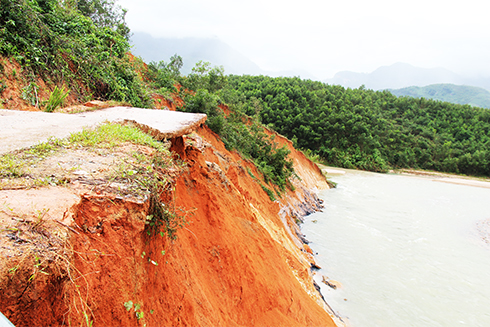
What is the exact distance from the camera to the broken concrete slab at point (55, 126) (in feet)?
11.5

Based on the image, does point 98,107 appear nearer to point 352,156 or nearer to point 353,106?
point 352,156

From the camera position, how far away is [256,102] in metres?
40.2

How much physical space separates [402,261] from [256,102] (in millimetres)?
32944

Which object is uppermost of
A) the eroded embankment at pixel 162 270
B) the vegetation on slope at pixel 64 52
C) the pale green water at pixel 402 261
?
the vegetation on slope at pixel 64 52

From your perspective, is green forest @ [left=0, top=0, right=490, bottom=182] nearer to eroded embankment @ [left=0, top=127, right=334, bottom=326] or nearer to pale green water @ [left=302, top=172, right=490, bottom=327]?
pale green water @ [left=302, top=172, right=490, bottom=327]

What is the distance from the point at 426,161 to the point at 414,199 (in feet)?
94.3

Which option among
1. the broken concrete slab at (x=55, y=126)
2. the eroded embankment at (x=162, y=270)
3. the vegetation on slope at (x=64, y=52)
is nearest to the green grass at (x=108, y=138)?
the broken concrete slab at (x=55, y=126)

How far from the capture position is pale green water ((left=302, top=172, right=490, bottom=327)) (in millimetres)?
7488

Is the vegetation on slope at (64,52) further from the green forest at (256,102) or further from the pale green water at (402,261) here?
the pale green water at (402,261)

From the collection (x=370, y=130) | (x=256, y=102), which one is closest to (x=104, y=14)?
(x=256, y=102)

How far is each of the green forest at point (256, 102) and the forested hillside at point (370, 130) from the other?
0.16 meters

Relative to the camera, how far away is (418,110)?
5391 cm

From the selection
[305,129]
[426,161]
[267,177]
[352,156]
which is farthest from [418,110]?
[267,177]

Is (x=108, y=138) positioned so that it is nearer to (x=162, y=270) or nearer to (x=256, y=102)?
(x=162, y=270)
